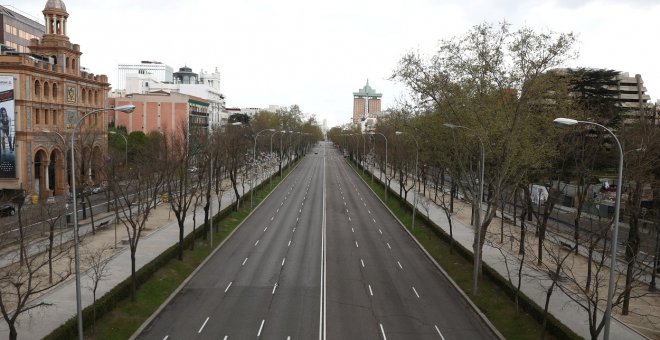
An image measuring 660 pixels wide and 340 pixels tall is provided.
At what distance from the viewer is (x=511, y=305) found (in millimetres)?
25922

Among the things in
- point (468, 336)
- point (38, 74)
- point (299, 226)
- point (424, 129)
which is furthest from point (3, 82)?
point (468, 336)

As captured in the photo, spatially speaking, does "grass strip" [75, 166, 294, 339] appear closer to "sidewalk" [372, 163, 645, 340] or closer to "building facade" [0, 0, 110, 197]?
"building facade" [0, 0, 110, 197]

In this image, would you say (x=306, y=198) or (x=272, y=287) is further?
(x=306, y=198)

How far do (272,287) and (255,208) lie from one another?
28.7 m

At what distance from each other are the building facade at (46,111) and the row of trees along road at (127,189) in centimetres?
121

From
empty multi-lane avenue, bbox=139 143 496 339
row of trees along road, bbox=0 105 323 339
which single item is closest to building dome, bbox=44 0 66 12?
row of trees along road, bbox=0 105 323 339

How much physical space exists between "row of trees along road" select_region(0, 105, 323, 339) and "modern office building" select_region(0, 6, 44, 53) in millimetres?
27416

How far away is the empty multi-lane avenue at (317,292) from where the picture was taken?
2239 cm

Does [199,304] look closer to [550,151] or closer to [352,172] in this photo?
[550,151]

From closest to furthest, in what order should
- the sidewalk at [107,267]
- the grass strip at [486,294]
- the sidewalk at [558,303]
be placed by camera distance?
the sidewalk at [107,267] < the sidewalk at [558,303] < the grass strip at [486,294]

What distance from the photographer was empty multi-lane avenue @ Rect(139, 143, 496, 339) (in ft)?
73.5

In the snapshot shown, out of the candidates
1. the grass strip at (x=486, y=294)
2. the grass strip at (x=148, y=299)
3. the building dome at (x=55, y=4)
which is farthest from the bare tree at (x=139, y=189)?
the building dome at (x=55, y=4)

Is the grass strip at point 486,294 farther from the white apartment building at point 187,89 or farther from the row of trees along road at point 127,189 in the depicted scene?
the white apartment building at point 187,89

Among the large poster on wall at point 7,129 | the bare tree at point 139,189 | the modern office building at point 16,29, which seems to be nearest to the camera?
the bare tree at point 139,189
